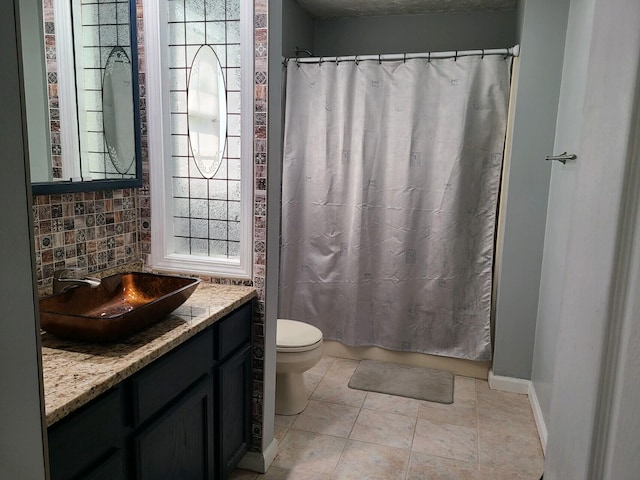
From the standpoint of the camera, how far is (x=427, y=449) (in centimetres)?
236

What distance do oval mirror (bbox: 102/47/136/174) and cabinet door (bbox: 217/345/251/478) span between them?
0.91m

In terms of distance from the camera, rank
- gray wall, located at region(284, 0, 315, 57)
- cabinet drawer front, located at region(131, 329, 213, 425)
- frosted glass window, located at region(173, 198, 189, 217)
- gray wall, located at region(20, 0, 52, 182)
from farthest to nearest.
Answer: gray wall, located at region(284, 0, 315, 57) < frosted glass window, located at region(173, 198, 189, 217) < gray wall, located at region(20, 0, 52, 182) < cabinet drawer front, located at region(131, 329, 213, 425)

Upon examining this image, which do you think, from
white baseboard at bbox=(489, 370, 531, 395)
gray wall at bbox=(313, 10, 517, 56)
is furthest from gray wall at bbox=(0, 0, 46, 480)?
gray wall at bbox=(313, 10, 517, 56)

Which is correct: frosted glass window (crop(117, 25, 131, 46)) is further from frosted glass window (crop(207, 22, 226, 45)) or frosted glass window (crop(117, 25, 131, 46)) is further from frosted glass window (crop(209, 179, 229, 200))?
frosted glass window (crop(209, 179, 229, 200))

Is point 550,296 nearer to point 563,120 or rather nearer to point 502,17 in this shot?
point 563,120

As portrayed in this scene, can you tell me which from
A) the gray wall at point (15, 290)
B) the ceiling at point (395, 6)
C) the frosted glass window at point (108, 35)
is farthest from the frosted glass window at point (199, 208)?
the ceiling at point (395, 6)

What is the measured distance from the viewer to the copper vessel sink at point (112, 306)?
4.56 ft

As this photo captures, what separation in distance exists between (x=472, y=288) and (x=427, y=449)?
1099 mm

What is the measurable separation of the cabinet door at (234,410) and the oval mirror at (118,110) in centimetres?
91

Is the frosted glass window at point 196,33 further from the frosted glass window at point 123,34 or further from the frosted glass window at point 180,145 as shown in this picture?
the frosted glass window at point 180,145

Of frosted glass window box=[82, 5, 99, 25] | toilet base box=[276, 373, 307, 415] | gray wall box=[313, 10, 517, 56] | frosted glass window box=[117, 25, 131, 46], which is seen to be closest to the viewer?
frosted glass window box=[82, 5, 99, 25]

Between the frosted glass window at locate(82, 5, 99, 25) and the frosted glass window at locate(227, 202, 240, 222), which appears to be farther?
the frosted glass window at locate(227, 202, 240, 222)

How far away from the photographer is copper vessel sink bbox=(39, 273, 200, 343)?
1.39 meters

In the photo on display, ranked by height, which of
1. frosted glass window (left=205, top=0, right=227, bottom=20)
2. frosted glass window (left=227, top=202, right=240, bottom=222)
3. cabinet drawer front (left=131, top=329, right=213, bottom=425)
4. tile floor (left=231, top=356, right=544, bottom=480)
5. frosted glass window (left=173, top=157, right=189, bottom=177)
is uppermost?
frosted glass window (left=205, top=0, right=227, bottom=20)
